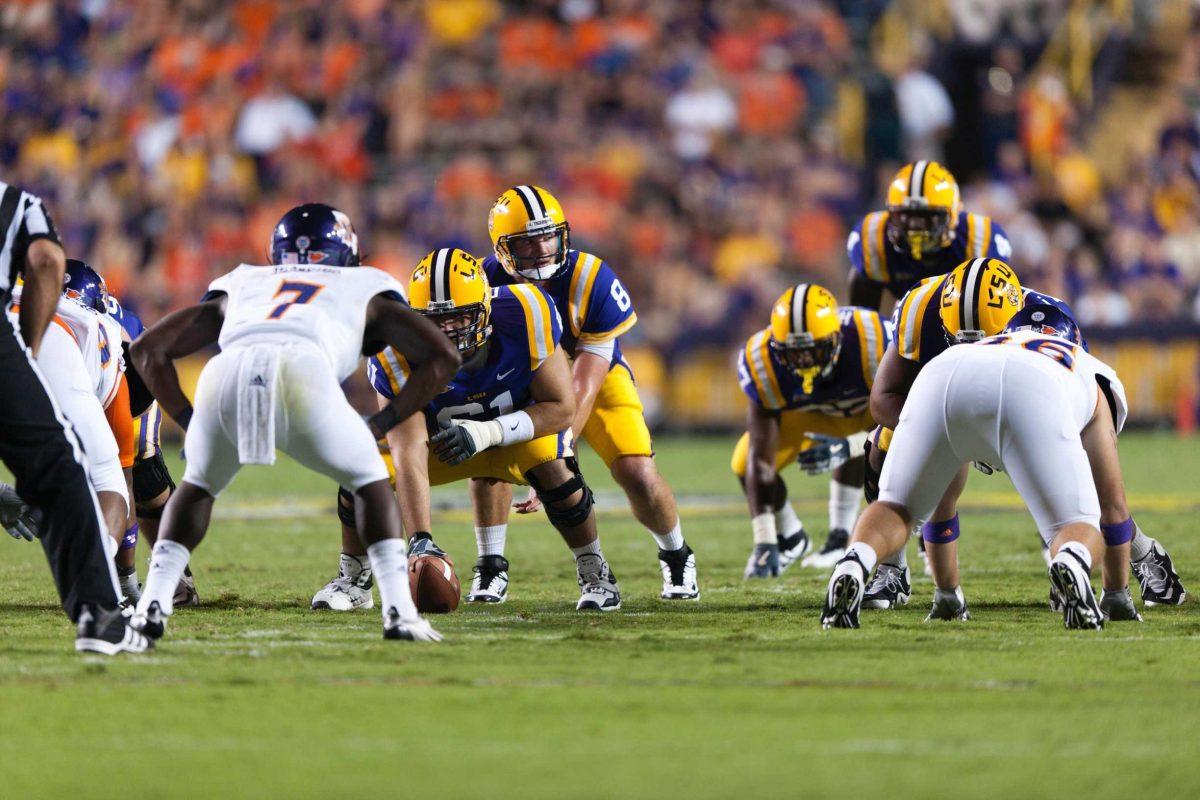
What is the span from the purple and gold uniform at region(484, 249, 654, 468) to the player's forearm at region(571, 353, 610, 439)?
7cm

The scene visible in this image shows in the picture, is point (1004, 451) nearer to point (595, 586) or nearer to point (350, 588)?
point (595, 586)

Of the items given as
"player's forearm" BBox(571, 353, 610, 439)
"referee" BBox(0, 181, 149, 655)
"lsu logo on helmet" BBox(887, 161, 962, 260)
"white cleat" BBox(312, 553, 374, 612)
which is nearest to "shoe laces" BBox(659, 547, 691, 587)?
"player's forearm" BBox(571, 353, 610, 439)

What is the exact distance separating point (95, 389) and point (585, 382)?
6.98ft

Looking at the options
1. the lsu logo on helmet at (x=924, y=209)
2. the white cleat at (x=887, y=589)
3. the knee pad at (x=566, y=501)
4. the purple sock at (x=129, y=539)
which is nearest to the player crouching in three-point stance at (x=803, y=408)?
the lsu logo on helmet at (x=924, y=209)

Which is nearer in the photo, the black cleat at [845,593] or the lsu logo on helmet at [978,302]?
the black cleat at [845,593]

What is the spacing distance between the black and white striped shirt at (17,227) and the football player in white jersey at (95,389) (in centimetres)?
81

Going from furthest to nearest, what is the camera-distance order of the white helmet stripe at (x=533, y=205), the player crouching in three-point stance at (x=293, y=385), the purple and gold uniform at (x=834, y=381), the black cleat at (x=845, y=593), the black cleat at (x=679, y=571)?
the purple and gold uniform at (x=834, y=381) → the white helmet stripe at (x=533, y=205) → the black cleat at (x=679, y=571) → the black cleat at (x=845, y=593) → the player crouching in three-point stance at (x=293, y=385)

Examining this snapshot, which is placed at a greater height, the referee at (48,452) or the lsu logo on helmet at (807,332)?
the lsu logo on helmet at (807,332)

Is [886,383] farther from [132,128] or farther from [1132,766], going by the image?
[132,128]

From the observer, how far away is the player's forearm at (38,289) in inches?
214

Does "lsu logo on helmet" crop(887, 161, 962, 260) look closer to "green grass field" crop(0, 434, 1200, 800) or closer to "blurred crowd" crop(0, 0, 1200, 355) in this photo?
"green grass field" crop(0, 434, 1200, 800)

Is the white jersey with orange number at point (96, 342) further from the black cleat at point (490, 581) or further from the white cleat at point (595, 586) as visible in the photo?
the white cleat at point (595, 586)

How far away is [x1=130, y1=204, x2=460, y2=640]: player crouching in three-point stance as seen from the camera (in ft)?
18.3

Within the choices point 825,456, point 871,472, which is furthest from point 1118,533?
point 825,456
